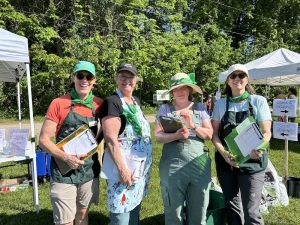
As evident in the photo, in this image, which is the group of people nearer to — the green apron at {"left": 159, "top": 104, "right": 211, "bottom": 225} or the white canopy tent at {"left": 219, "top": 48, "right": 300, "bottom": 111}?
the green apron at {"left": 159, "top": 104, "right": 211, "bottom": 225}

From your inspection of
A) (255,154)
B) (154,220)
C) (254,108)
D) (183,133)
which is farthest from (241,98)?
(154,220)

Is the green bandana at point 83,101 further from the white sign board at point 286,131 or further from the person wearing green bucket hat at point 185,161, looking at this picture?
the white sign board at point 286,131

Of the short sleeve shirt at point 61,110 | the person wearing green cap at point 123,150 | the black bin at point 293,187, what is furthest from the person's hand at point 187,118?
the black bin at point 293,187

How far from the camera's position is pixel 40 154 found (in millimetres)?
5938

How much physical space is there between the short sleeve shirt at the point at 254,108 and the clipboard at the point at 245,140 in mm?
115

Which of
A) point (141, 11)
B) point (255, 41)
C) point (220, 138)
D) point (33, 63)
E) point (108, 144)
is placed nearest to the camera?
point (108, 144)

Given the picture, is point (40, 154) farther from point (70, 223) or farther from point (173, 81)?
point (173, 81)

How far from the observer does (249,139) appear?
288 cm

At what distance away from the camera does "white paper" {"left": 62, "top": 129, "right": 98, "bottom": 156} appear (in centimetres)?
286

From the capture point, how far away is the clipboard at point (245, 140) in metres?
2.85

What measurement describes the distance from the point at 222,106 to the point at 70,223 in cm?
176

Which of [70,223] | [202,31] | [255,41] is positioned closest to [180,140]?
[70,223]

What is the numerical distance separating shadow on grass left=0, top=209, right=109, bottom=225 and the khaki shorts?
1367mm

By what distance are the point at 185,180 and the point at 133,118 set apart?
0.70 meters
